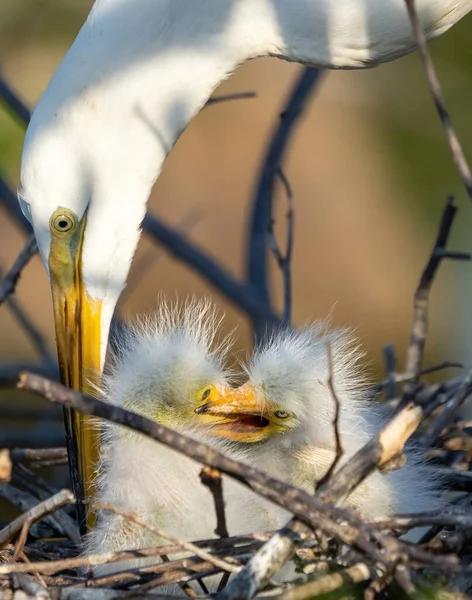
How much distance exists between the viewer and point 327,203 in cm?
595

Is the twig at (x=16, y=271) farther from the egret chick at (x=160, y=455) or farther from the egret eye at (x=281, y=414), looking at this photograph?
the egret eye at (x=281, y=414)

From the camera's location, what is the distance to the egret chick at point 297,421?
6.78ft

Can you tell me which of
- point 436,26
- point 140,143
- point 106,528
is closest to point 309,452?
point 106,528

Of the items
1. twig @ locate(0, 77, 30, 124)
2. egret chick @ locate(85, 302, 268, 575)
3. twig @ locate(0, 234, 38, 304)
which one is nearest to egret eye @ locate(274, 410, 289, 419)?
egret chick @ locate(85, 302, 268, 575)

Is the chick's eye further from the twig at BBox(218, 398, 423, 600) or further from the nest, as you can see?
the twig at BBox(218, 398, 423, 600)

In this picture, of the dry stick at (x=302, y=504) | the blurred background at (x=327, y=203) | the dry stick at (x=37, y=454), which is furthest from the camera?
the blurred background at (x=327, y=203)

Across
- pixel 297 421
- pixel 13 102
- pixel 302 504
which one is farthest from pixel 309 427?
pixel 13 102

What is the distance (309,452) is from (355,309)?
3.48 meters

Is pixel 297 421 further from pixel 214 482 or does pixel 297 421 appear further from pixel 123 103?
pixel 123 103

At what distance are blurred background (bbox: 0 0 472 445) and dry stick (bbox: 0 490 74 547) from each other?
286 cm

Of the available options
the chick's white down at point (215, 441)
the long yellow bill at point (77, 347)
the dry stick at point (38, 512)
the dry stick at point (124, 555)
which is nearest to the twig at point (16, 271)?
the long yellow bill at point (77, 347)

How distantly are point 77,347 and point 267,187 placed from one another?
3.18 feet

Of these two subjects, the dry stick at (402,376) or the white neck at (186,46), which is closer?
the white neck at (186,46)

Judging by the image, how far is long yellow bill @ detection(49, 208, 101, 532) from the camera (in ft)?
7.02
